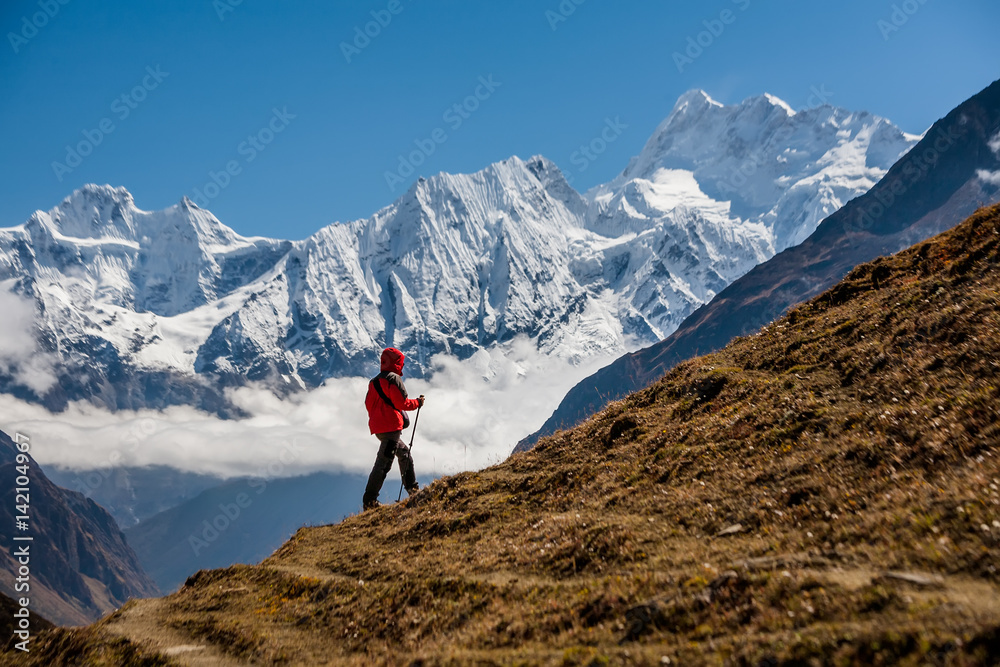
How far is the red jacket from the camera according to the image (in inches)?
736

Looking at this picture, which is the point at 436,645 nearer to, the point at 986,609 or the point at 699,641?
the point at 699,641

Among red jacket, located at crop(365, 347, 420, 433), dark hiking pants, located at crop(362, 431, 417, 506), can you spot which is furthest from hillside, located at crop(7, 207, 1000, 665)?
red jacket, located at crop(365, 347, 420, 433)

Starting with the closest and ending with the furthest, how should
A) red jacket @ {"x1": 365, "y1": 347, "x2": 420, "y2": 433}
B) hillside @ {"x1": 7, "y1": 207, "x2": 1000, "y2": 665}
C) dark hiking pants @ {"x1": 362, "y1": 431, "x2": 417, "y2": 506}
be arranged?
hillside @ {"x1": 7, "y1": 207, "x2": 1000, "y2": 665} < red jacket @ {"x1": 365, "y1": 347, "x2": 420, "y2": 433} < dark hiking pants @ {"x1": 362, "y1": 431, "x2": 417, "y2": 506}

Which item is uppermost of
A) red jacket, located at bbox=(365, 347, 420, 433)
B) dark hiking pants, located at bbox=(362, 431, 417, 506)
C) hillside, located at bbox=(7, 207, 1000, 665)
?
red jacket, located at bbox=(365, 347, 420, 433)

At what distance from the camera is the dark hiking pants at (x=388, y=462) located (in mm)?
18875

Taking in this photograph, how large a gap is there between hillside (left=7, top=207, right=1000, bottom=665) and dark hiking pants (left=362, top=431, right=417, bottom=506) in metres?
2.03

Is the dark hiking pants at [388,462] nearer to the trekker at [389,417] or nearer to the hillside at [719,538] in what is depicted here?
the trekker at [389,417]

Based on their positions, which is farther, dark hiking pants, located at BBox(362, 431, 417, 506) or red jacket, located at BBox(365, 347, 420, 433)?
dark hiking pants, located at BBox(362, 431, 417, 506)

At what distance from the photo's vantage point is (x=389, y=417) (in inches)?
742

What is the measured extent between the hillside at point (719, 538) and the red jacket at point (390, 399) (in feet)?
8.89

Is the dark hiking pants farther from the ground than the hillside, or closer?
farther from the ground

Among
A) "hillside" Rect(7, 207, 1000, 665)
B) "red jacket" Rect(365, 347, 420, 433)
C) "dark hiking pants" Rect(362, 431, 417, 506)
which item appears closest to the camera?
"hillside" Rect(7, 207, 1000, 665)

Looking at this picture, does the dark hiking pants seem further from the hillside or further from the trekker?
the hillside

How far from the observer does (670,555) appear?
327 inches
